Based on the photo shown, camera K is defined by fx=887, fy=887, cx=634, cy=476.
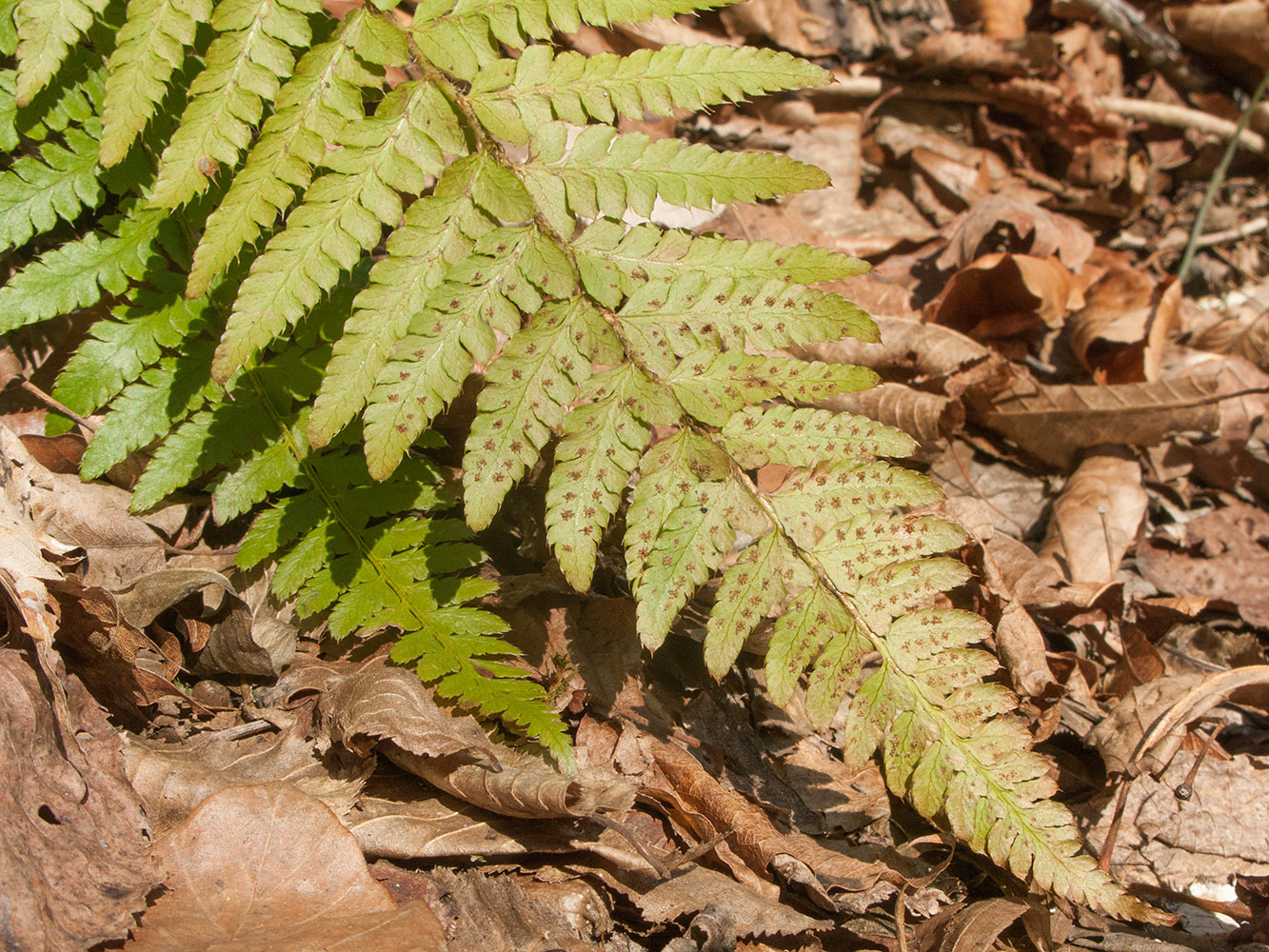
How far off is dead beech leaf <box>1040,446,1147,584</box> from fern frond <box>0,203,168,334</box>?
3.21 metres

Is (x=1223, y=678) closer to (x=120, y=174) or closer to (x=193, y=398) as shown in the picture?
(x=193, y=398)

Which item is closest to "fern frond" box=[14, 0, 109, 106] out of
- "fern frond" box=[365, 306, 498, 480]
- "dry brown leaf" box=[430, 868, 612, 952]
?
"fern frond" box=[365, 306, 498, 480]

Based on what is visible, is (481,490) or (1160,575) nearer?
(481,490)

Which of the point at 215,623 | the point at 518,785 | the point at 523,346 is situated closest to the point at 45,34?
the point at 523,346

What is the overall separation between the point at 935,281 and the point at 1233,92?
318cm

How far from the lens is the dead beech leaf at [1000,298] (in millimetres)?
3938

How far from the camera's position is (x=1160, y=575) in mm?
3494

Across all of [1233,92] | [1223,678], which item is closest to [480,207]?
[1223,678]

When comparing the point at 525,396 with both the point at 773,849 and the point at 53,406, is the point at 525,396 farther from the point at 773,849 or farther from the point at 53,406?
the point at 53,406

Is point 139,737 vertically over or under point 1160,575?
under

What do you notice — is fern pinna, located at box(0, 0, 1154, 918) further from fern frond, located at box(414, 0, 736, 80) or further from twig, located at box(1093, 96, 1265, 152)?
twig, located at box(1093, 96, 1265, 152)

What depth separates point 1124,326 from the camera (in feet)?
13.1

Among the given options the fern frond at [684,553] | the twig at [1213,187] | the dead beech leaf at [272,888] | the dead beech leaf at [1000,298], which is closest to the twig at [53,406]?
the dead beech leaf at [272,888]

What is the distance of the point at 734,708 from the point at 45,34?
8.21 feet
